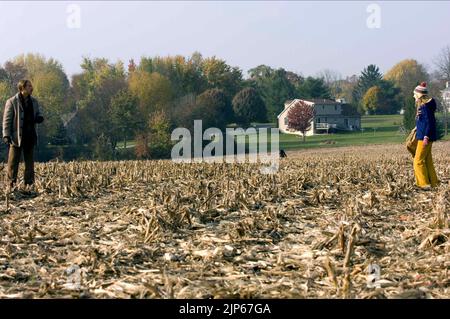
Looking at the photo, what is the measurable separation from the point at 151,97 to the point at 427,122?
212 ft

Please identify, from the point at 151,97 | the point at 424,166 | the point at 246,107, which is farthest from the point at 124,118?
the point at 424,166

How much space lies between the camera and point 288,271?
524 centimetres

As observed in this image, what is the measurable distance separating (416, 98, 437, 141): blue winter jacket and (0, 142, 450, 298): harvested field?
974mm

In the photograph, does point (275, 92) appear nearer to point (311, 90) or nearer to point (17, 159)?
point (311, 90)

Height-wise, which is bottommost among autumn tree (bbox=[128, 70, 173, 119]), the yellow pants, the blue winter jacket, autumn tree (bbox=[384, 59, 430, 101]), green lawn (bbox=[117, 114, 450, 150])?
green lawn (bbox=[117, 114, 450, 150])

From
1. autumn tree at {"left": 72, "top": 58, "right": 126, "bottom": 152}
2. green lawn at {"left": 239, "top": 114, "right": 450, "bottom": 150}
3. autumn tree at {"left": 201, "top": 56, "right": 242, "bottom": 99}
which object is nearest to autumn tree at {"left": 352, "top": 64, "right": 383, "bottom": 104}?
green lawn at {"left": 239, "top": 114, "right": 450, "bottom": 150}

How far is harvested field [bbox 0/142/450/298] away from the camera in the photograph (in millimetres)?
4719

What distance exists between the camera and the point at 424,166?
1052 cm

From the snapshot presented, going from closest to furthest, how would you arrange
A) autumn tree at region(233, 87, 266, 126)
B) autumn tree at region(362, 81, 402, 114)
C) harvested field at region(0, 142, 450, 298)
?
harvested field at region(0, 142, 450, 298) → autumn tree at region(233, 87, 266, 126) → autumn tree at region(362, 81, 402, 114)

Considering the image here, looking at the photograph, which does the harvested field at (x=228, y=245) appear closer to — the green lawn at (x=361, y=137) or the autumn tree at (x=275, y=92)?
the green lawn at (x=361, y=137)

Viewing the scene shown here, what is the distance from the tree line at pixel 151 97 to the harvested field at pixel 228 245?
46268mm

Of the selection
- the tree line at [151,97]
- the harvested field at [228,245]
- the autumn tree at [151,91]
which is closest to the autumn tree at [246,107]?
the tree line at [151,97]

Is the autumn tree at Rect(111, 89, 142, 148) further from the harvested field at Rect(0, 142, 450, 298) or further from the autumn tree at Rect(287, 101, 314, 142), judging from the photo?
the harvested field at Rect(0, 142, 450, 298)

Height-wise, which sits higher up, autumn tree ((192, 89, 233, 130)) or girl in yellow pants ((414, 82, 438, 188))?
autumn tree ((192, 89, 233, 130))
